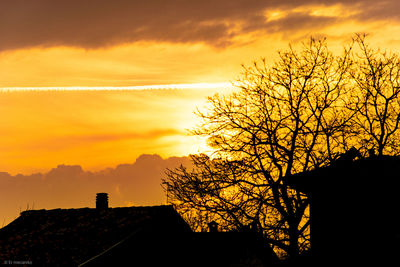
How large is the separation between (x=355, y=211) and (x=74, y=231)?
12.6 m

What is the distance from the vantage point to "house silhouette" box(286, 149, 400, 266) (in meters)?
17.2

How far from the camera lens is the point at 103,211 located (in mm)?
26812

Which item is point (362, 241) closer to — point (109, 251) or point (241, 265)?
point (241, 265)

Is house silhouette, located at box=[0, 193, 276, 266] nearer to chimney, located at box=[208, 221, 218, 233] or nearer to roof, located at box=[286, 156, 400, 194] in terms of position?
chimney, located at box=[208, 221, 218, 233]

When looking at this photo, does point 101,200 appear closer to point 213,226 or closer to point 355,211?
point 213,226

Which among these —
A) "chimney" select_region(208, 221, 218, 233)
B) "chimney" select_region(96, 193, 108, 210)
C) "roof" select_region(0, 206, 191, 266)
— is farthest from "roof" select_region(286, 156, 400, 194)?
"chimney" select_region(96, 193, 108, 210)

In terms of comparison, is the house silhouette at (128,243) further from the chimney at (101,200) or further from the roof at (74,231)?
the chimney at (101,200)

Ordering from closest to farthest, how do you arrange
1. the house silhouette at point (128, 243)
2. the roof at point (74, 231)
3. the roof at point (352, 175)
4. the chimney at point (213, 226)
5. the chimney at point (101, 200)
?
the roof at point (352, 175), the house silhouette at point (128, 243), the roof at point (74, 231), the chimney at point (213, 226), the chimney at point (101, 200)

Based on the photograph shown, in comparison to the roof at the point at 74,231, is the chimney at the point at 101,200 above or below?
above

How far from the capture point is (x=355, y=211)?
Result: 18047mm

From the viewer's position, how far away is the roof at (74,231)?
2223 centimetres

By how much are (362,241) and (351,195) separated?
60.5 inches

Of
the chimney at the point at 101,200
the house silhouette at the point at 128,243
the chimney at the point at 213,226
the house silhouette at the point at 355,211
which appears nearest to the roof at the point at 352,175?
the house silhouette at the point at 355,211

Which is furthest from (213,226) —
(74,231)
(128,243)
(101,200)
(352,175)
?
(352,175)
